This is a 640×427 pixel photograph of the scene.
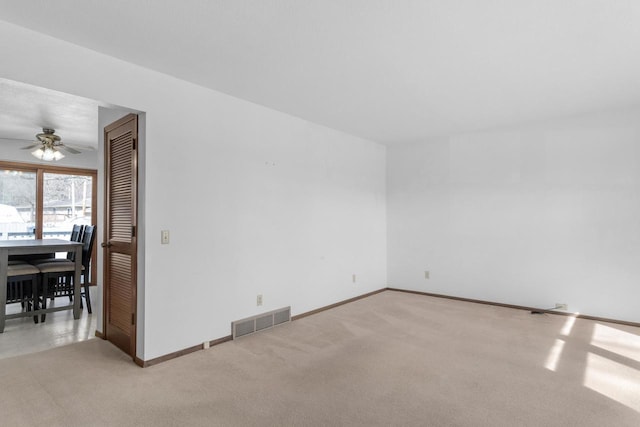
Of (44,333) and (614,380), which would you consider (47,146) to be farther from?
(614,380)

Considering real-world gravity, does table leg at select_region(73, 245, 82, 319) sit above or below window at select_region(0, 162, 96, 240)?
below

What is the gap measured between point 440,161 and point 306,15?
3.71m

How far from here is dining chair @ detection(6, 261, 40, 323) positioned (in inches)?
153

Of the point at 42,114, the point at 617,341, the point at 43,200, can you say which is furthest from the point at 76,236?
the point at 617,341

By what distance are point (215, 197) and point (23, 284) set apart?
9.77 feet

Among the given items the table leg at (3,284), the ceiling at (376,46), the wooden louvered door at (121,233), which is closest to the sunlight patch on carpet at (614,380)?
the ceiling at (376,46)

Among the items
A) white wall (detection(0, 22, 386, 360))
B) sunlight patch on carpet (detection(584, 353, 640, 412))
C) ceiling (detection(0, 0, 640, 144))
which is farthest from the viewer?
white wall (detection(0, 22, 386, 360))

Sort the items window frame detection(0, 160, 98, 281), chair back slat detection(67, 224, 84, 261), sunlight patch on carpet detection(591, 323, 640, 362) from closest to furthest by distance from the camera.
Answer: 1. sunlight patch on carpet detection(591, 323, 640, 362)
2. chair back slat detection(67, 224, 84, 261)
3. window frame detection(0, 160, 98, 281)

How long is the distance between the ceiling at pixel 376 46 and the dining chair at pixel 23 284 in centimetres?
291

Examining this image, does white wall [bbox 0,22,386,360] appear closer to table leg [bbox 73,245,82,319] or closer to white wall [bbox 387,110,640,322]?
white wall [bbox 387,110,640,322]

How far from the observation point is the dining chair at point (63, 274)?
409 cm

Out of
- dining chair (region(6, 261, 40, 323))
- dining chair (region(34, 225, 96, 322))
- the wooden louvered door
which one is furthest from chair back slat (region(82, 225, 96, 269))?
the wooden louvered door

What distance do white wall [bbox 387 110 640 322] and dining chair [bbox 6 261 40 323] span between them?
16.0 ft

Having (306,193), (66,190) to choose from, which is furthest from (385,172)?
(66,190)
